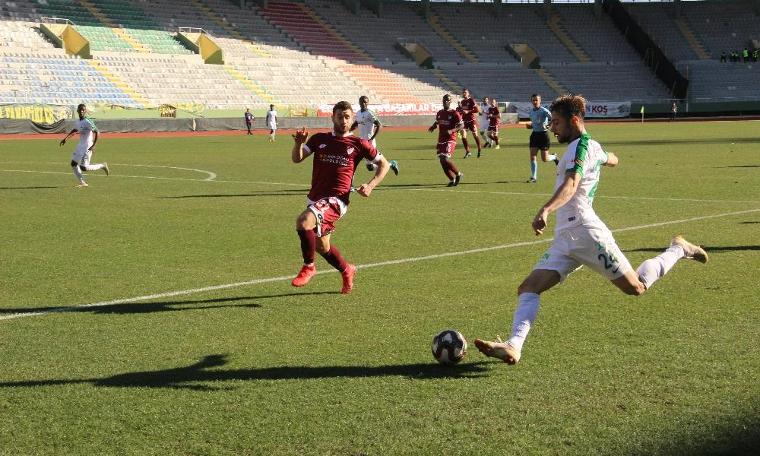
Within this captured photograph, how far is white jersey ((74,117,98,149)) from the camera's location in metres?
23.0

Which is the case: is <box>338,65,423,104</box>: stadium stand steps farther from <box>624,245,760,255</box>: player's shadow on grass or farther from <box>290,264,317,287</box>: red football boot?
<box>290,264,317,287</box>: red football boot

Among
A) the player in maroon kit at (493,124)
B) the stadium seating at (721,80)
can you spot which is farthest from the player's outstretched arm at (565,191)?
the stadium seating at (721,80)

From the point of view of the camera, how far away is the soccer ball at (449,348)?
657cm

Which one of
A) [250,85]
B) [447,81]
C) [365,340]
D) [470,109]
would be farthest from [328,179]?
[447,81]

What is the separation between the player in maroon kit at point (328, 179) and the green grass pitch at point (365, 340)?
42 cm

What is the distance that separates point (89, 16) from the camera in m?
64.9

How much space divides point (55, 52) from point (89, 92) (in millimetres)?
4566

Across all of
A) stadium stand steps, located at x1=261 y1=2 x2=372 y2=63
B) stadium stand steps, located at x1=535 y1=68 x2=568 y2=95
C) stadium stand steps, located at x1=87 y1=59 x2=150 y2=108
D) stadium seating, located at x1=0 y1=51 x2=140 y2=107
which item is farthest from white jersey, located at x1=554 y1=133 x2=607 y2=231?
stadium stand steps, located at x1=535 y1=68 x2=568 y2=95

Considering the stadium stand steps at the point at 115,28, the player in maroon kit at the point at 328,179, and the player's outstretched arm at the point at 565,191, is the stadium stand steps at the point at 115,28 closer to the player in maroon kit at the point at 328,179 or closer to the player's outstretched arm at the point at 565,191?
the player in maroon kit at the point at 328,179

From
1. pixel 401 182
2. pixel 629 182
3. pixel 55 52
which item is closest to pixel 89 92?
pixel 55 52

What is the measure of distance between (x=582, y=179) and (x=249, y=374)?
2.66 meters

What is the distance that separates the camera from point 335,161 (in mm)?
9969

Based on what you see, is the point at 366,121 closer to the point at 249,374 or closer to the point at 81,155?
the point at 81,155

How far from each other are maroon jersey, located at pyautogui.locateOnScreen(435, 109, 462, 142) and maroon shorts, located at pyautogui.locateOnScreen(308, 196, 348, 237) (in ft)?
43.7
